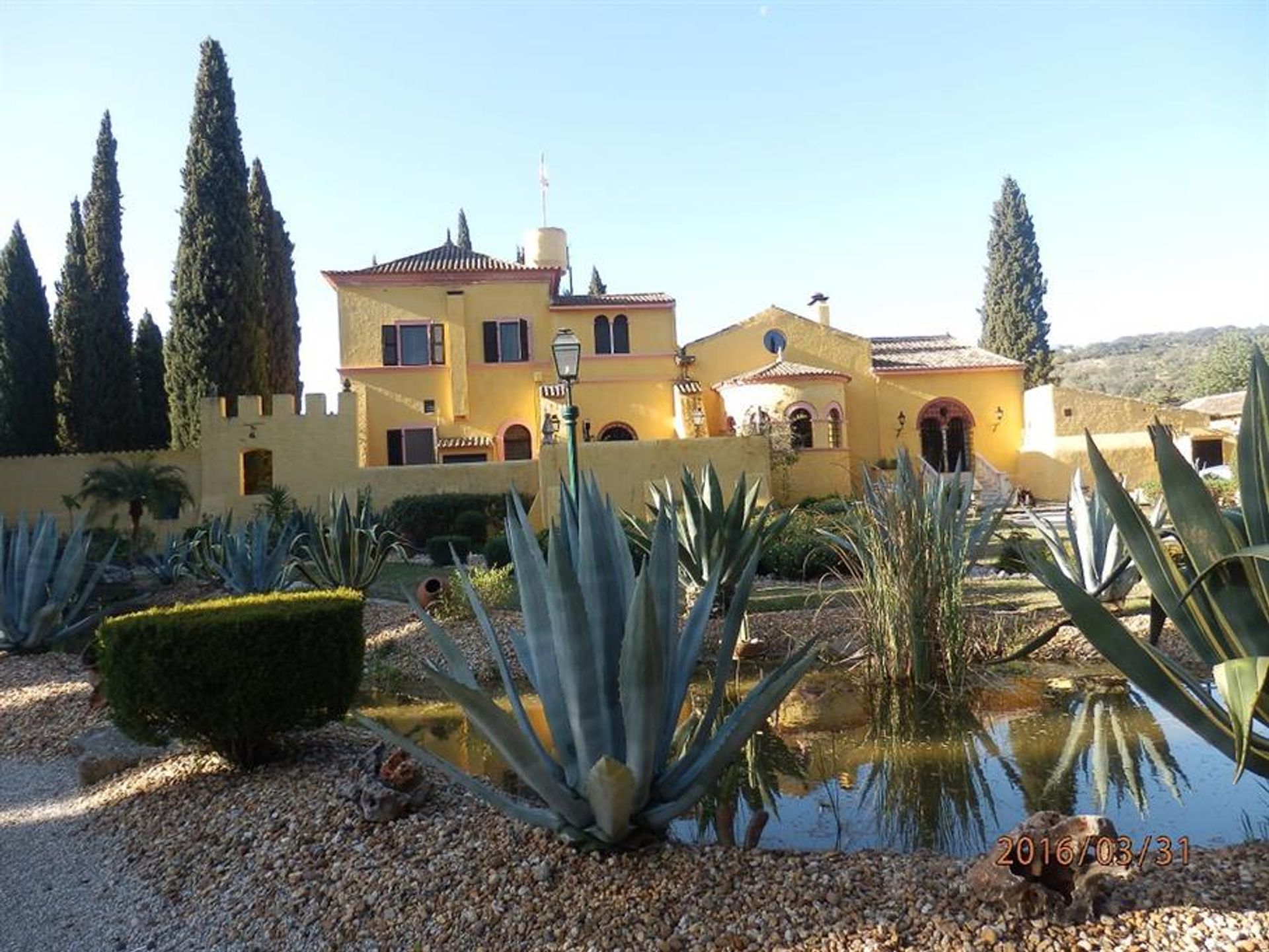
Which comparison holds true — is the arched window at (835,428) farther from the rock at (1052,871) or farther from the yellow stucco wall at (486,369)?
the rock at (1052,871)

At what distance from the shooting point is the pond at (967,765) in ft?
11.8

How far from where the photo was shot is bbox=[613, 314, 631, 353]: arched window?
26766 mm

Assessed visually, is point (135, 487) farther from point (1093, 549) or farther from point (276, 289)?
point (1093, 549)

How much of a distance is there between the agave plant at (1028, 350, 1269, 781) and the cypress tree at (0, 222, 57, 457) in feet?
97.9

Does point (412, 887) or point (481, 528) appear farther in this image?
point (481, 528)

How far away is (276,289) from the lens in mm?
29906

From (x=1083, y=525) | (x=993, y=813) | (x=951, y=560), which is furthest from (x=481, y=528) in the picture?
(x=993, y=813)

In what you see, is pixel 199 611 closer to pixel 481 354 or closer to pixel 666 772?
pixel 666 772

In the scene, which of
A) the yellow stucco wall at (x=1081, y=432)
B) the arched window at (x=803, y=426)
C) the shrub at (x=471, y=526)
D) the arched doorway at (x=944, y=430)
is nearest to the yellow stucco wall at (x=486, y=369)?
the arched window at (x=803, y=426)

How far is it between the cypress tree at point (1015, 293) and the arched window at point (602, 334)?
63.0ft

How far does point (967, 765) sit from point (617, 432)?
23.1 metres

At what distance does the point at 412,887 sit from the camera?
3000mm

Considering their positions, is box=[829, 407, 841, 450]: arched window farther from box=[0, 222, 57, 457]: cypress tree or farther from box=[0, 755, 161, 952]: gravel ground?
box=[0, 222, 57, 457]: cypress tree

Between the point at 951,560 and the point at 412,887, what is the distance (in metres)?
3.87
